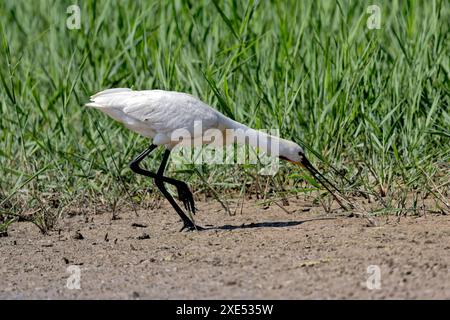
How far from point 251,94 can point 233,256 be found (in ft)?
7.76

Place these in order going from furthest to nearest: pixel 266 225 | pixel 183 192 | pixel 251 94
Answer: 1. pixel 251 94
2. pixel 183 192
3. pixel 266 225

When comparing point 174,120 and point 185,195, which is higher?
point 174,120

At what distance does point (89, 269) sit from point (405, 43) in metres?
3.28

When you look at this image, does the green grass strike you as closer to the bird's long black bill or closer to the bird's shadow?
the bird's long black bill

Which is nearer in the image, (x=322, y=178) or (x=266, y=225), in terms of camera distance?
(x=266, y=225)

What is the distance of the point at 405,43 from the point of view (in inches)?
297

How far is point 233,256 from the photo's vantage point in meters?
5.50

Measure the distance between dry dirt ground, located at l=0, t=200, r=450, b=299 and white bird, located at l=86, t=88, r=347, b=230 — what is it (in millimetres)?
280

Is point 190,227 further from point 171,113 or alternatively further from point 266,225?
point 171,113

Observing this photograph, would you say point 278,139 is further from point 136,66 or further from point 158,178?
point 136,66

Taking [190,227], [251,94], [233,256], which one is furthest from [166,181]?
[251,94]

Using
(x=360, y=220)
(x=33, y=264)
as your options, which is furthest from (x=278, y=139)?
(x=33, y=264)

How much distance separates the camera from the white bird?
6.38 meters

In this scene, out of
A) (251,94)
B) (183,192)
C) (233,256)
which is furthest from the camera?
(251,94)
